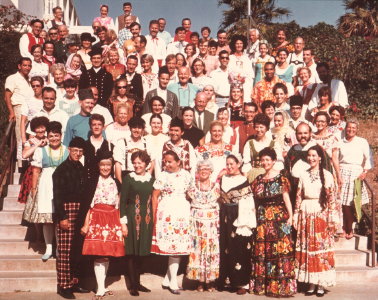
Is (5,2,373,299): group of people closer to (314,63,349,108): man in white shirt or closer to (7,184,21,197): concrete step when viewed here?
(7,184,21,197): concrete step

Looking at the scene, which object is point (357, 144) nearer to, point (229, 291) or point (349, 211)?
point (349, 211)

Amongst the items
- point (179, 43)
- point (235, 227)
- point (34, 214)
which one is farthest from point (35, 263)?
point (179, 43)

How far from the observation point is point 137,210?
6.59 m

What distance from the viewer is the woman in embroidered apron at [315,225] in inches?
264

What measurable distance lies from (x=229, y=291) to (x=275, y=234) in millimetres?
1016

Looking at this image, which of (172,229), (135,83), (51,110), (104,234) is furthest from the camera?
(135,83)

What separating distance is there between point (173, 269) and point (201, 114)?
2687 mm

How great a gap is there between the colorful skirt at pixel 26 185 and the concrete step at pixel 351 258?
4.68 metres

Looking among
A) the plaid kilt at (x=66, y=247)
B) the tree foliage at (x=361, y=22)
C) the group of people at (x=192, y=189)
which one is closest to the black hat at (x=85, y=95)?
the group of people at (x=192, y=189)

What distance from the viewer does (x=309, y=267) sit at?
264 inches

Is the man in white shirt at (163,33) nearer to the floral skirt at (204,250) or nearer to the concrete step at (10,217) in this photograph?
the concrete step at (10,217)

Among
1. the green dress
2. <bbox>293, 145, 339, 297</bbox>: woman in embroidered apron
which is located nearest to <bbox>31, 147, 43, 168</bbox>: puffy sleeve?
the green dress

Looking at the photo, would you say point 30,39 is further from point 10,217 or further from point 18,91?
point 10,217

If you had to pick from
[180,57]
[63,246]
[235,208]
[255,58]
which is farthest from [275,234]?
[255,58]
